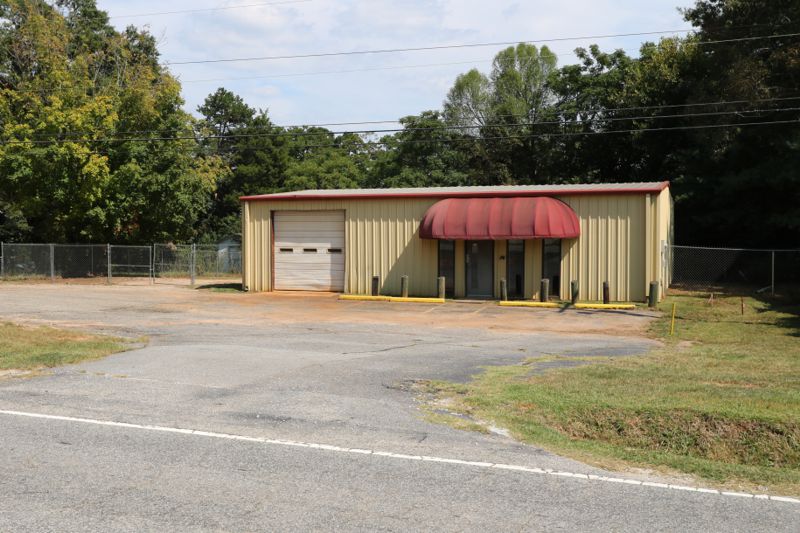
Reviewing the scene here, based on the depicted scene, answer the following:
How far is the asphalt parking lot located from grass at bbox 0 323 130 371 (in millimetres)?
641

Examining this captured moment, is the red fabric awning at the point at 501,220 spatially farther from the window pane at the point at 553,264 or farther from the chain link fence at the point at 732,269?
the chain link fence at the point at 732,269

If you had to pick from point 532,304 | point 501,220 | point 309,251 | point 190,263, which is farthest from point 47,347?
point 190,263

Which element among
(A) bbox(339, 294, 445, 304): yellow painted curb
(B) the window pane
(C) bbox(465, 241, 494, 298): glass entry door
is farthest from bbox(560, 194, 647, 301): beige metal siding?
(A) bbox(339, 294, 445, 304): yellow painted curb

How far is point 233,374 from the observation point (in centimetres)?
1187

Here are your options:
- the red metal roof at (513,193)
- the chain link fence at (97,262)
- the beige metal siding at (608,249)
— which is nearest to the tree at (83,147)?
the chain link fence at (97,262)

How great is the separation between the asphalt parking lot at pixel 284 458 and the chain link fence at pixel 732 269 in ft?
74.0

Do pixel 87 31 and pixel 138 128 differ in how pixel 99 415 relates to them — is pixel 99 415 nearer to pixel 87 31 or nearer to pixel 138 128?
pixel 138 128

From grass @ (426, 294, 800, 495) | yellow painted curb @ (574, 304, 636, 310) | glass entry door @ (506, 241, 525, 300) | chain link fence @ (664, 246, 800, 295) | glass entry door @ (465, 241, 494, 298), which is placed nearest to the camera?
grass @ (426, 294, 800, 495)

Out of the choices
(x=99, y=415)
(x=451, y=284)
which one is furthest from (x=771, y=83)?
(x=99, y=415)

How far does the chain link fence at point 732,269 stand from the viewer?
34812mm

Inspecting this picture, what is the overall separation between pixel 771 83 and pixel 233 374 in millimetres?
30126

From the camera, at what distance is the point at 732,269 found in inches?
1481

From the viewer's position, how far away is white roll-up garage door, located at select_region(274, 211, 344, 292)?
3034cm

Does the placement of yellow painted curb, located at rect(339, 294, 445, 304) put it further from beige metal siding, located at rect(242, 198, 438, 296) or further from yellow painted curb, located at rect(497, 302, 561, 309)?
yellow painted curb, located at rect(497, 302, 561, 309)
